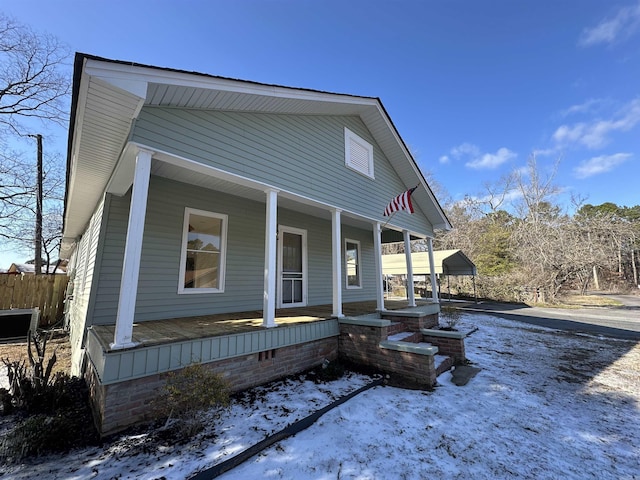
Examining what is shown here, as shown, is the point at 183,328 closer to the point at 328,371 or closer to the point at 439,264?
the point at 328,371

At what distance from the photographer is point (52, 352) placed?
21.4 ft

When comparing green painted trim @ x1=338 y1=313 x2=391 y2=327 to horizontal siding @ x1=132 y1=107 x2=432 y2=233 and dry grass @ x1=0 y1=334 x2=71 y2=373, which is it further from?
dry grass @ x1=0 y1=334 x2=71 y2=373

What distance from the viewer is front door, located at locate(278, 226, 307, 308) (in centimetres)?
700

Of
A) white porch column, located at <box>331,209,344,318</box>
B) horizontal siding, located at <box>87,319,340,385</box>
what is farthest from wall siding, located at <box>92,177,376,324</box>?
white porch column, located at <box>331,209,344,318</box>

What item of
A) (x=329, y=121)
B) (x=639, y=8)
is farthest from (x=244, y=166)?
(x=639, y=8)

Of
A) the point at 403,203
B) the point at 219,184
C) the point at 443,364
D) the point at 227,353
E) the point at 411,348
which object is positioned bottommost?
the point at 443,364

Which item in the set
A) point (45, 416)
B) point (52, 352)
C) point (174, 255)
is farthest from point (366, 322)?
point (52, 352)

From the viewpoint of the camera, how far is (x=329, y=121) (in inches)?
255

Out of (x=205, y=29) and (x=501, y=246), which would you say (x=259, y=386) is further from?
(x=501, y=246)

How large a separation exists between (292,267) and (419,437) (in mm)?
4974

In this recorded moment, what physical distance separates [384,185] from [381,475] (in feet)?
23.2

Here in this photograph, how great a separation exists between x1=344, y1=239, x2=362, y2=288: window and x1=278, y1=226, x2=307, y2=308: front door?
2.37 meters

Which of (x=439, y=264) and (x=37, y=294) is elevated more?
(x=439, y=264)

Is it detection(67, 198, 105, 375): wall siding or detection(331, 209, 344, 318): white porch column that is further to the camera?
detection(331, 209, 344, 318): white porch column
